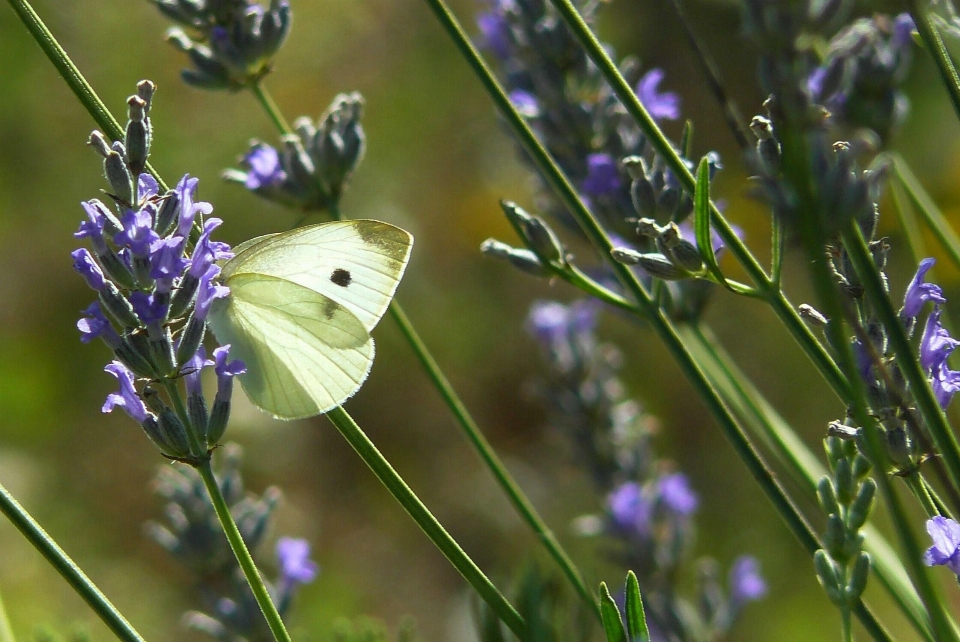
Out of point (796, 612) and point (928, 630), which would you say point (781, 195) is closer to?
point (928, 630)

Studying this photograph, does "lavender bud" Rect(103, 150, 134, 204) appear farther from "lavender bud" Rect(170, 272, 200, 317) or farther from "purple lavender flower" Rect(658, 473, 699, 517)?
"purple lavender flower" Rect(658, 473, 699, 517)

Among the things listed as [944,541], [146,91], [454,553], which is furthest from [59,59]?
[944,541]

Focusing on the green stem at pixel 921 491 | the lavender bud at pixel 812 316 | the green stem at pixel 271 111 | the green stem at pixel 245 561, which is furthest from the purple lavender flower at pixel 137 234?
the green stem at pixel 921 491

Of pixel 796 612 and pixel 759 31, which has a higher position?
pixel 759 31

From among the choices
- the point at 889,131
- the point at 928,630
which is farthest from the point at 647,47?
the point at 928,630

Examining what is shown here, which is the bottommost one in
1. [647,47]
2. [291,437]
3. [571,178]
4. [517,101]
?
[291,437]

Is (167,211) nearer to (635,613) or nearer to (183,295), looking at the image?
(183,295)

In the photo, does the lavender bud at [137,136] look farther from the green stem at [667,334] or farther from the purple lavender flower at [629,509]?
the purple lavender flower at [629,509]
